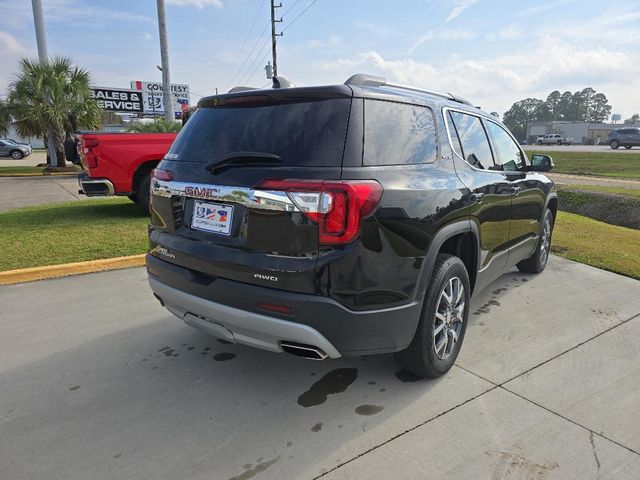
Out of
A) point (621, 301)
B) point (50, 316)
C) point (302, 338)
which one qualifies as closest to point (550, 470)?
point (302, 338)

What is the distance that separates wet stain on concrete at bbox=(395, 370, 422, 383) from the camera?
3033 millimetres

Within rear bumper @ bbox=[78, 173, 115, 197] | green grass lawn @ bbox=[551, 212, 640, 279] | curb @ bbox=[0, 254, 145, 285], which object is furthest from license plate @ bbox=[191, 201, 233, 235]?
rear bumper @ bbox=[78, 173, 115, 197]

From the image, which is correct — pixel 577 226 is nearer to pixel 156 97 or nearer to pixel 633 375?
pixel 633 375

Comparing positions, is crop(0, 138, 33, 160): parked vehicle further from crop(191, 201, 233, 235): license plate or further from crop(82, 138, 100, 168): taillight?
crop(191, 201, 233, 235): license plate

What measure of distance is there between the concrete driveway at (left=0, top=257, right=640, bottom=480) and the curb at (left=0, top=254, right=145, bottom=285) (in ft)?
3.07

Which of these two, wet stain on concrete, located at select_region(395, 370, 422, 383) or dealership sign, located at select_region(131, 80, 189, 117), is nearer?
wet stain on concrete, located at select_region(395, 370, 422, 383)

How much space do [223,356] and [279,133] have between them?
1688 millimetres

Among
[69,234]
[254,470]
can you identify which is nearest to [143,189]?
[69,234]

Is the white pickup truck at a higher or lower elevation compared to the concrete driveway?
higher

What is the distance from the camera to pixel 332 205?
7.54ft

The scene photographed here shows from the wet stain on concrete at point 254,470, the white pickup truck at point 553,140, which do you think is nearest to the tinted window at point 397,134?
the wet stain on concrete at point 254,470

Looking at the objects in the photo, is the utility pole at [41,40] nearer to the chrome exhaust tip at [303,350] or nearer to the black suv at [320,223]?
the black suv at [320,223]

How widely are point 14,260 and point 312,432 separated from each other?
4515 millimetres

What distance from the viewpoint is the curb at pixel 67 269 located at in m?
4.85
